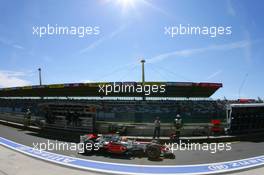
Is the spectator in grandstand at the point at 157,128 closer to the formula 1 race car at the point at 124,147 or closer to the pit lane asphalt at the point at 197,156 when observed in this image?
the pit lane asphalt at the point at 197,156

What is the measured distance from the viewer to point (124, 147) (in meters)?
13.4

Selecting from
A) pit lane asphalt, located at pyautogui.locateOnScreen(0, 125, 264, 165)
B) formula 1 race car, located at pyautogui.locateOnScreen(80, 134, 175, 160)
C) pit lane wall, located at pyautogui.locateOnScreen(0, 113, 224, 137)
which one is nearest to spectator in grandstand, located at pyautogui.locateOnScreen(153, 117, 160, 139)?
pit lane wall, located at pyautogui.locateOnScreen(0, 113, 224, 137)

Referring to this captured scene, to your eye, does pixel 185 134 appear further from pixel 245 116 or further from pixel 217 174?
pixel 217 174

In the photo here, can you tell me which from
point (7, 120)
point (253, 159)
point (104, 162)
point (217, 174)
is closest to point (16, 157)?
point (104, 162)

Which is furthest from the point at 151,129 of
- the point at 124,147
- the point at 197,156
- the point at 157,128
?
the point at 197,156

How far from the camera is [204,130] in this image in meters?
18.2

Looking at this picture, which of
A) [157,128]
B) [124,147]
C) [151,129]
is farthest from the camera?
[151,129]

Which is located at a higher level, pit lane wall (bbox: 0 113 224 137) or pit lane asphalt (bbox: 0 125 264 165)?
pit lane wall (bbox: 0 113 224 137)

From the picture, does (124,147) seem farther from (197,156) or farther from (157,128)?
(157,128)

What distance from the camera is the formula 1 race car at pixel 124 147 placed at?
12.9 metres

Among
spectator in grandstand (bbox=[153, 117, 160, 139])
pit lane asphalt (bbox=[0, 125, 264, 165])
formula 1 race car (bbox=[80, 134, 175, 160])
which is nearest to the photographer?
pit lane asphalt (bbox=[0, 125, 264, 165])

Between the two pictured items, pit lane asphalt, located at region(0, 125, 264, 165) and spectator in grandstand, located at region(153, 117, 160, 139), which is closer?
pit lane asphalt, located at region(0, 125, 264, 165)

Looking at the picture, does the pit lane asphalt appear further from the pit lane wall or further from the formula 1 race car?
the pit lane wall

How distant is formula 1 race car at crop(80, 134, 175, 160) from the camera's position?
12.9 meters
